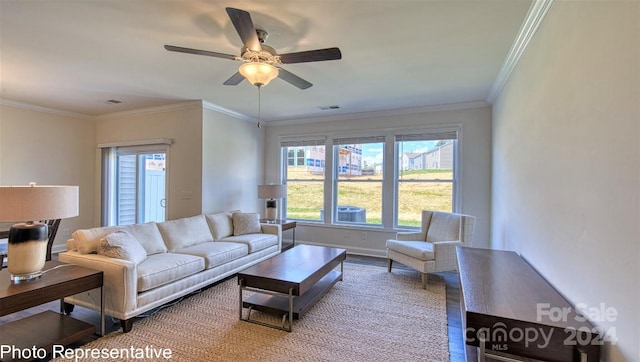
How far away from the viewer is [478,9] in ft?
7.01

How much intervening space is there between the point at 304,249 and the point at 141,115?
389 cm

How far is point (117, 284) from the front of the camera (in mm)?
2490

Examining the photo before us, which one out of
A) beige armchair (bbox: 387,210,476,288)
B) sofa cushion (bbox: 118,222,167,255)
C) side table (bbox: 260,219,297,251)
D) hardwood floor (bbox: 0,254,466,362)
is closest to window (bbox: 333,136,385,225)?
side table (bbox: 260,219,297,251)

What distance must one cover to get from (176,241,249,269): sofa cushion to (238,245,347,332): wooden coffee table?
0.71m

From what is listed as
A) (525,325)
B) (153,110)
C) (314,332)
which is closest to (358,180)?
(314,332)

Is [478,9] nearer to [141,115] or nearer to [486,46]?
[486,46]

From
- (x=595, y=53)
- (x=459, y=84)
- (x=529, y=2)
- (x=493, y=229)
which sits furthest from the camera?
(x=493, y=229)

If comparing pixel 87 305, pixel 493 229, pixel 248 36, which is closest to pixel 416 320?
pixel 493 229

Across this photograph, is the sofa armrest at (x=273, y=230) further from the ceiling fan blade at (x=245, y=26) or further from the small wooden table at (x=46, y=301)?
the ceiling fan blade at (x=245, y=26)

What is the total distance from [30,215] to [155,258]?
1.24 metres

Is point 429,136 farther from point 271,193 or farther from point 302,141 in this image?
point 271,193

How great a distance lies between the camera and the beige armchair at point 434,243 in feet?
11.9

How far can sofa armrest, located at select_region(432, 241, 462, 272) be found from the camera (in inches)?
144

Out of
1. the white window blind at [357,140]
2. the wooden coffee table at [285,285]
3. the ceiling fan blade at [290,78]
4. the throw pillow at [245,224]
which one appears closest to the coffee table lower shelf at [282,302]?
the wooden coffee table at [285,285]
